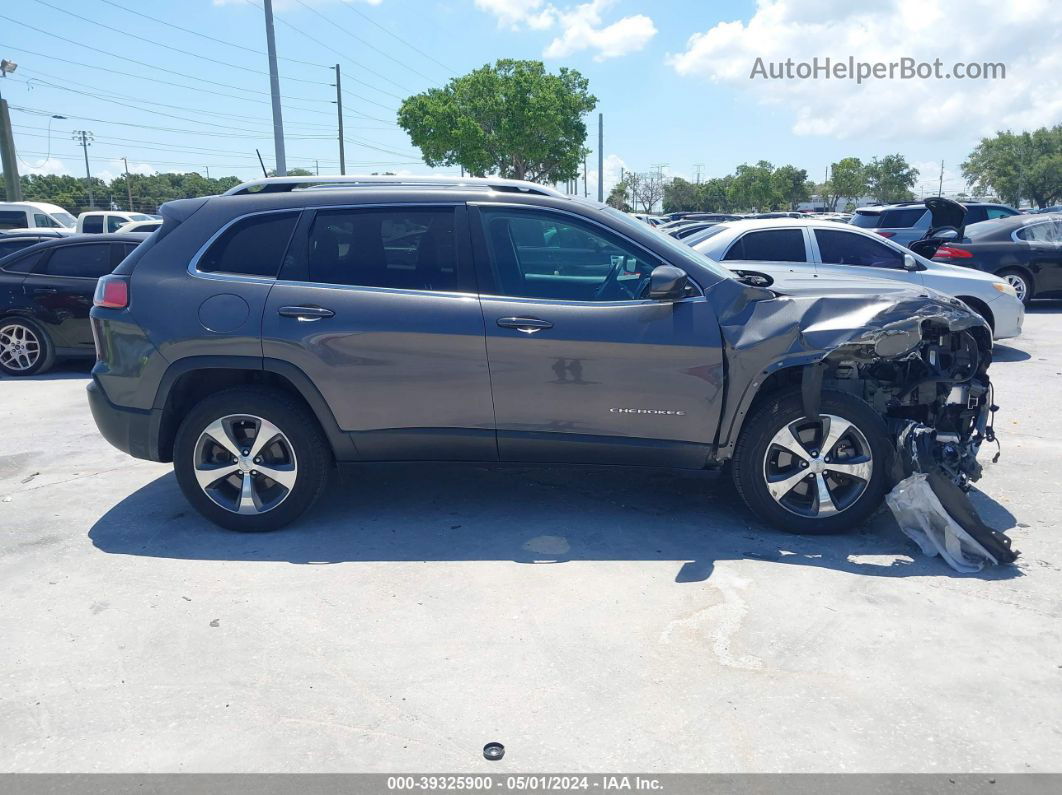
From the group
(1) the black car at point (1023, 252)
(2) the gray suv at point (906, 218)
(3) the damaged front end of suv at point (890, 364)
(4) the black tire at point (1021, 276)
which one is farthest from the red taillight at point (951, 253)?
(3) the damaged front end of suv at point (890, 364)

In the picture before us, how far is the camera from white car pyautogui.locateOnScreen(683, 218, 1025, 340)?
9.05 metres

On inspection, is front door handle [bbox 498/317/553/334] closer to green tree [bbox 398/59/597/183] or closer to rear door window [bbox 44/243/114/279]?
rear door window [bbox 44/243/114/279]

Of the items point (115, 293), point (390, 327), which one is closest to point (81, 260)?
point (115, 293)

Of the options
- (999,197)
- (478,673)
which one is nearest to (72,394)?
(478,673)

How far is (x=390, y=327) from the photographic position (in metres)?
4.53

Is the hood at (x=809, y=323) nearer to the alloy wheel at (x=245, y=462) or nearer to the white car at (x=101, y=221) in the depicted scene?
the alloy wheel at (x=245, y=462)

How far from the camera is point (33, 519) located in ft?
16.8

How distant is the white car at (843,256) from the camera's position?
905 cm

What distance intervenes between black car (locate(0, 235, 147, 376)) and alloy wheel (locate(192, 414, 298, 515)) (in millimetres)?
6096

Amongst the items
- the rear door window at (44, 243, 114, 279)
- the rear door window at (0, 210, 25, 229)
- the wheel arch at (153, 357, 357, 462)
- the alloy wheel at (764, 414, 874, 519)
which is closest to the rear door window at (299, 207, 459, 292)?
the wheel arch at (153, 357, 357, 462)

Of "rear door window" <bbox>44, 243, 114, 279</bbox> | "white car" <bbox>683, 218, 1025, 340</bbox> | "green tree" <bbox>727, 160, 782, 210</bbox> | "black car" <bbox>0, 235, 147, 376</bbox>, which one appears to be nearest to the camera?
"white car" <bbox>683, 218, 1025, 340</bbox>

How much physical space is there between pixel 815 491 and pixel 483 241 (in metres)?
2.25

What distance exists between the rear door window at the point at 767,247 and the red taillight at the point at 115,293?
20.3 ft
